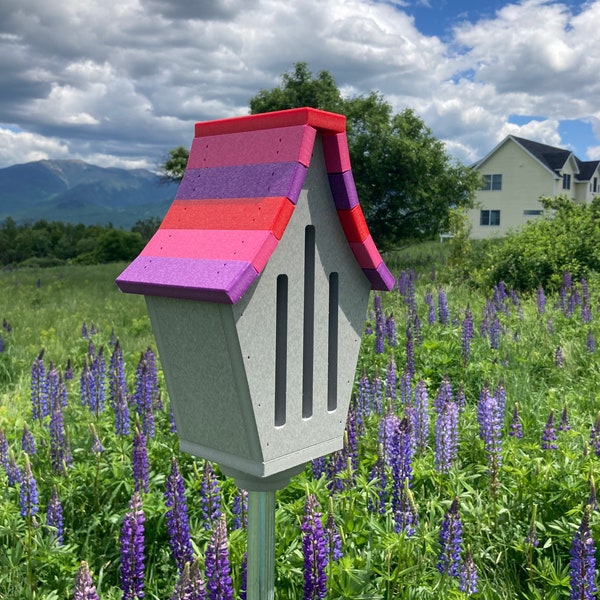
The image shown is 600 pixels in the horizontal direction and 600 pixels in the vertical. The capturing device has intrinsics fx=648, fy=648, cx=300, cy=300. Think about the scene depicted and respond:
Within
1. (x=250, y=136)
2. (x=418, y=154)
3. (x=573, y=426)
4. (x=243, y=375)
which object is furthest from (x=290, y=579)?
(x=418, y=154)

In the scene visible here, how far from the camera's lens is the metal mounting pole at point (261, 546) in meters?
2.35

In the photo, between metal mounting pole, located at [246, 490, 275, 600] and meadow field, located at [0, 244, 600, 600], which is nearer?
metal mounting pole, located at [246, 490, 275, 600]

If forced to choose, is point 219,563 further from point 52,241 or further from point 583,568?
point 52,241

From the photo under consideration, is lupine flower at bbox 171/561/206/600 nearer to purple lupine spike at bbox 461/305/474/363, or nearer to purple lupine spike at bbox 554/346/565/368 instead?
purple lupine spike at bbox 461/305/474/363

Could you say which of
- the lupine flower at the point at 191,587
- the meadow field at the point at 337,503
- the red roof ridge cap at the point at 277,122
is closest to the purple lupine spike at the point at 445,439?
the meadow field at the point at 337,503

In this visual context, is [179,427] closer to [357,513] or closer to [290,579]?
[290,579]

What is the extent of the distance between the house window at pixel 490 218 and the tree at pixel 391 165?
68.2 feet

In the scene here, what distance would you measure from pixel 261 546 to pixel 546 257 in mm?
11879

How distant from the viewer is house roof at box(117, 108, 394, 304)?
2004mm

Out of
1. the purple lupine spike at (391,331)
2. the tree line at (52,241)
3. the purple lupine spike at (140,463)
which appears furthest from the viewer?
the tree line at (52,241)

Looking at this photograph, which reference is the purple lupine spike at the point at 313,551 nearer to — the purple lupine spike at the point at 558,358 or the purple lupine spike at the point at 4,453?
the purple lupine spike at the point at 4,453

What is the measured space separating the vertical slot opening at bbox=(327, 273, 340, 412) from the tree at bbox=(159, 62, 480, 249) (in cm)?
2027

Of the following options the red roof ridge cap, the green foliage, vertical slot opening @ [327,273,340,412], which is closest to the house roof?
the red roof ridge cap

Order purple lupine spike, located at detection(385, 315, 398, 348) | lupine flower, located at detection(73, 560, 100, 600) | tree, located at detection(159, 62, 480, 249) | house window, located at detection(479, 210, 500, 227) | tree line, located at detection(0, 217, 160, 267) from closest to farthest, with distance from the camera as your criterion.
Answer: lupine flower, located at detection(73, 560, 100, 600) < purple lupine spike, located at detection(385, 315, 398, 348) < tree, located at detection(159, 62, 480, 249) < house window, located at detection(479, 210, 500, 227) < tree line, located at detection(0, 217, 160, 267)
